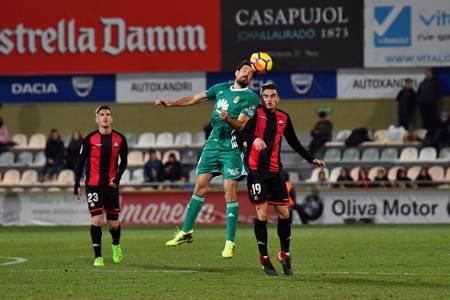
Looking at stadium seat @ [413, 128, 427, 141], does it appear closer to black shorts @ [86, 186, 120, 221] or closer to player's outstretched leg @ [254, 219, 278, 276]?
black shorts @ [86, 186, 120, 221]

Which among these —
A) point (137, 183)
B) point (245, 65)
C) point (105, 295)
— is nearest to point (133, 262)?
point (245, 65)

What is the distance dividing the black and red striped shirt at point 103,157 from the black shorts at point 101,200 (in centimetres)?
9

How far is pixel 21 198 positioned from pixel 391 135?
9.66 m

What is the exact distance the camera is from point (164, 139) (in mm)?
34750

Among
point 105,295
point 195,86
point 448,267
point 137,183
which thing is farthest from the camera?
point 195,86

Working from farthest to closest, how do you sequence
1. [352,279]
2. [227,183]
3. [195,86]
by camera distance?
1. [195,86]
2. [227,183]
3. [352,279]

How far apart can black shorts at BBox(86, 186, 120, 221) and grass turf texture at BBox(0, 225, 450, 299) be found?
2.43ft

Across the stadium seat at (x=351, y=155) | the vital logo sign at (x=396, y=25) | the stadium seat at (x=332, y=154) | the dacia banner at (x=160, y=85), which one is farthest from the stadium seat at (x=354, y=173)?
the dacia banner at (x=160, y=85)

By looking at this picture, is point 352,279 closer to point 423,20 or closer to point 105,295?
point 105,295

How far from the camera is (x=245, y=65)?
52.0 ft

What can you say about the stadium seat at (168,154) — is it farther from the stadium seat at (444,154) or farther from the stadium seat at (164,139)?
the stadium seat at (444,154)

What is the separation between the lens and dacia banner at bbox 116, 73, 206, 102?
34188 mm

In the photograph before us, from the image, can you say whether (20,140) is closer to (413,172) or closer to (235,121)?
(413,172)

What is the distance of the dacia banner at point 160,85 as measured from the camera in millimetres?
34188
